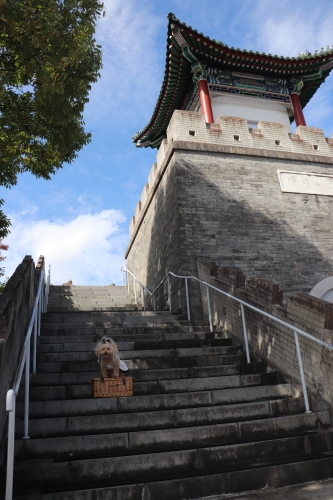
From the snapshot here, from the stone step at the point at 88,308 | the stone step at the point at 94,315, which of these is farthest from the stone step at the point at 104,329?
the stone step at the point at 88,308

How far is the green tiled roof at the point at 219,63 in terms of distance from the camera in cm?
1117

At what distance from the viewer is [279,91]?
12969 mm

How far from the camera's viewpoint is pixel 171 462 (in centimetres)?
346

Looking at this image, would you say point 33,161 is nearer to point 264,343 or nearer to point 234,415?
point 264,343

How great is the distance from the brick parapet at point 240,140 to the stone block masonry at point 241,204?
3 centimetres

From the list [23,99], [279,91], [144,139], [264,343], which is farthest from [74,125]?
[144,139]

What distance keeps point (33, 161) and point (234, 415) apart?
6.31 metres

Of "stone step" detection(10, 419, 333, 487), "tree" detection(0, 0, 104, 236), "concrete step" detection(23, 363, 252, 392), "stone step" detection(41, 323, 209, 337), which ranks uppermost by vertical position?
"tree" detection(0, 0, 104, 236)

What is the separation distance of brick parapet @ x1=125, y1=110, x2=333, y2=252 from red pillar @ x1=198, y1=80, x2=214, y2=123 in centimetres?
108

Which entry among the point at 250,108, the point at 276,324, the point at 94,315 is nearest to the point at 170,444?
the point at 276,324

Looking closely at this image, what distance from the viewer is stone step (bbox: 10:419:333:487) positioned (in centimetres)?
316

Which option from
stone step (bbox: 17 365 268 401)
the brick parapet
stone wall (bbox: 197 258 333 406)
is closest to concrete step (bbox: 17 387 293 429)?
stone step (bbox: 17 365 268 401)

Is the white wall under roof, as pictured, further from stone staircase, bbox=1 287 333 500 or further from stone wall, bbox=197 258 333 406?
stone staircase, bbox=1 287 333 500

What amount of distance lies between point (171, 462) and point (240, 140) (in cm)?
888
